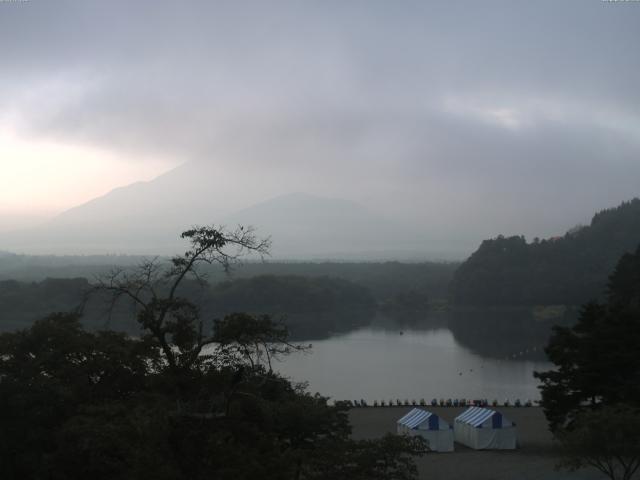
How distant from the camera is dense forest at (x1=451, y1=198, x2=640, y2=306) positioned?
59.5 metres

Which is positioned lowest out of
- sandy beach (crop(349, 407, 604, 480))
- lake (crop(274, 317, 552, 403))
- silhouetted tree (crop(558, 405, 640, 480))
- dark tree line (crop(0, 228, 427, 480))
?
lake (crop(274, 317, 552, 403))

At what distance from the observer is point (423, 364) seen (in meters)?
27.2

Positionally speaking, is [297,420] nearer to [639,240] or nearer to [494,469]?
[494,469]

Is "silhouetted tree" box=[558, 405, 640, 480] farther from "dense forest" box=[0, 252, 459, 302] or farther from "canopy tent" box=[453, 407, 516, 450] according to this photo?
"dense forest" box=[0, 252, 459, 302]

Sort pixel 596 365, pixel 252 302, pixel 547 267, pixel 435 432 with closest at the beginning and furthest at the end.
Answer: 1. pixel 596 365
2. pixel 435 432
3. pixel 252 302
4. pixel 547 267

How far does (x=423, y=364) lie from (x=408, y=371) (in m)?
2.04

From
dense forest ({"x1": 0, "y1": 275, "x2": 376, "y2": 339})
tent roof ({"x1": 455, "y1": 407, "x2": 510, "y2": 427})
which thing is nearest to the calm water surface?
dense forest ({"x1": 0, "y1": 275, "x2": 376, "y2": 339})

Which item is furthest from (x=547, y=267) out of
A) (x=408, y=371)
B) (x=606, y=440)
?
(x=606, y=440)

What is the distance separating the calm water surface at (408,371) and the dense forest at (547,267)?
86.0ft

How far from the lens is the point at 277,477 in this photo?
4.61 m

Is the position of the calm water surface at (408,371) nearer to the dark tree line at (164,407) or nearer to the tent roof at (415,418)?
the tent roof at (415,418)

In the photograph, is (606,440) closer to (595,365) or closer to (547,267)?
(595,365)

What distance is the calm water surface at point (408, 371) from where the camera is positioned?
21.0m

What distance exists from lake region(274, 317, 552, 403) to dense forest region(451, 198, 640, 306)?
19212mm
